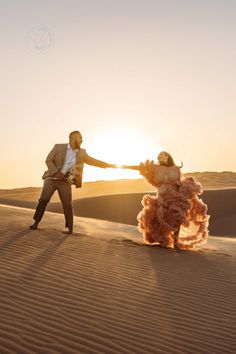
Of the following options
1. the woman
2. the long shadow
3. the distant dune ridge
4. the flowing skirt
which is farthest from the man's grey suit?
the distant dune ridge

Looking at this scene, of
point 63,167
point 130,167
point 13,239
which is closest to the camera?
point 13,239

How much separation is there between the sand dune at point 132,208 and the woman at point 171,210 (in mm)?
16649

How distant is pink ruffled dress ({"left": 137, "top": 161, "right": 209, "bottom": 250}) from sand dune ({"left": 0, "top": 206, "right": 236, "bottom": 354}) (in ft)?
3.25

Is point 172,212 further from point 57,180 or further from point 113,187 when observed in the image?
point 113,187

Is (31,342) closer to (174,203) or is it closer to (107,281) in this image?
(107,281)

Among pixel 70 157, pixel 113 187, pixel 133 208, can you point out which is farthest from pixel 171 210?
pixel 113 187

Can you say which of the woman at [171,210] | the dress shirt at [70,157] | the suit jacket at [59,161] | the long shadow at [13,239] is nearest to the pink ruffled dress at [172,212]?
A: the woman at [171,210]

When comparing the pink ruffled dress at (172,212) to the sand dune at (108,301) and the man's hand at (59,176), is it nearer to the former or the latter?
the sand dune at (108,301)

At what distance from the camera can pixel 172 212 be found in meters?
11.5

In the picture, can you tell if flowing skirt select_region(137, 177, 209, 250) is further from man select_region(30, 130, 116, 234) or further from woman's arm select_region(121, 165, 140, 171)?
man select_region(30, 130, 116, 234)

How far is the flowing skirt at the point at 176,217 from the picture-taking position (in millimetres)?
11438

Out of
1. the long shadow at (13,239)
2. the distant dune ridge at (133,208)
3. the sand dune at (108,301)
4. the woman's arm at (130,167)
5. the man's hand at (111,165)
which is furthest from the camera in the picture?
the distant dune ridge at (133,208)

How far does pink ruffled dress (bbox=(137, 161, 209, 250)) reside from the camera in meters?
11.4

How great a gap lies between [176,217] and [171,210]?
7.0 inches
